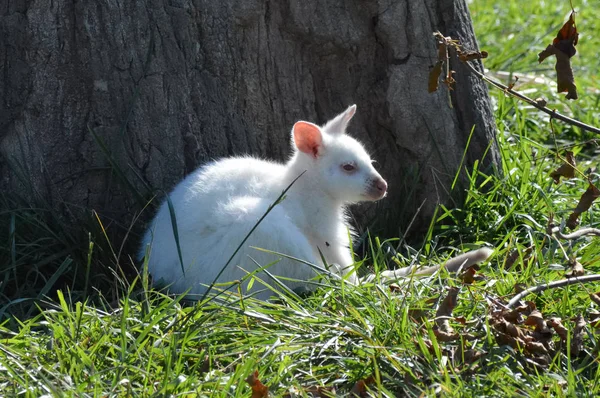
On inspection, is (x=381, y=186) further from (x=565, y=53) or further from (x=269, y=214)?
(x=565, y=53)

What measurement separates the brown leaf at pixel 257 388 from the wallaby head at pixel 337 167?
1798mm

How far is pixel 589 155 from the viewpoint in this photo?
6082mm

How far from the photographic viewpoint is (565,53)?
300 cm

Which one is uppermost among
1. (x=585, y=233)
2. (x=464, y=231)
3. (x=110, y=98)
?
(x=110, y=98)

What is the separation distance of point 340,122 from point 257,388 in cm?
203

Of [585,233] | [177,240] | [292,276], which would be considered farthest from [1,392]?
[585,233]

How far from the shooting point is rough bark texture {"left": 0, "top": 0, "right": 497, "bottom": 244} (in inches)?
175

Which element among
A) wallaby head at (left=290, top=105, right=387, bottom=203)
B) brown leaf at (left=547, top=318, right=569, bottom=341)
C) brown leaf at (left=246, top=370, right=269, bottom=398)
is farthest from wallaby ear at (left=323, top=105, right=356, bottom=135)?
brown leaf at (left=246, top=370, right=269, bottom=398)

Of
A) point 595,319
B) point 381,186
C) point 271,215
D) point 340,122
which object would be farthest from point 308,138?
point 595,319

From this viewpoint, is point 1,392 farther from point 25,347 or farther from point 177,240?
point 177,240

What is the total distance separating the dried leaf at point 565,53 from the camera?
9.82ft

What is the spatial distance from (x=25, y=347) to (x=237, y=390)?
37.8 inches

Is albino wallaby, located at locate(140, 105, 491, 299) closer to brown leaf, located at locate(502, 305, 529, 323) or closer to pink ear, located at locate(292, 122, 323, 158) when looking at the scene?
pink ear, located at locate(292, 122, 323, 158)

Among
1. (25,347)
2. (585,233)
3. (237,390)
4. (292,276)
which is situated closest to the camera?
(237,390)
